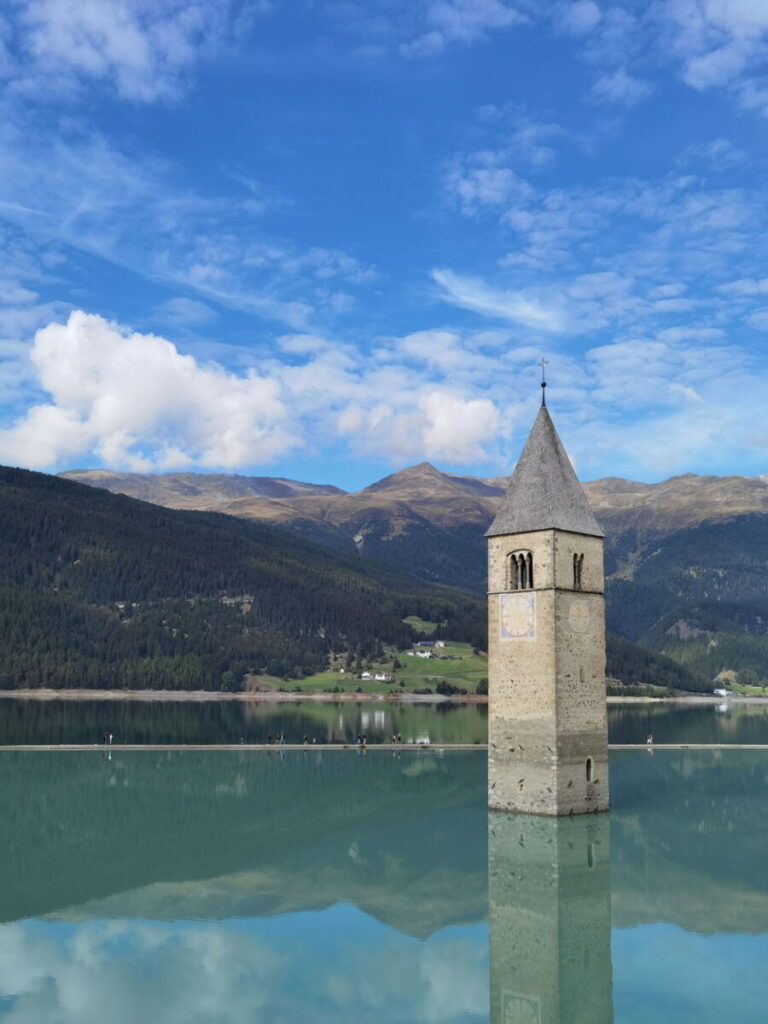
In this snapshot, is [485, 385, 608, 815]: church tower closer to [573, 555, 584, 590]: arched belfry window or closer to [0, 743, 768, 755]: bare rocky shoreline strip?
[573, 555, 584, 590]: arched belfry window

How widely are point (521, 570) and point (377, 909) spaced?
69.3 ft

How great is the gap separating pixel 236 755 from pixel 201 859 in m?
43.6

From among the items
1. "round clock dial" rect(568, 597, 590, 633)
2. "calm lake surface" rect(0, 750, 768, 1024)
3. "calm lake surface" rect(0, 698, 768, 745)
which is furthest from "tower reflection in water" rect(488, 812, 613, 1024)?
"calm lake surface" rect(0, 698, 768, 745)

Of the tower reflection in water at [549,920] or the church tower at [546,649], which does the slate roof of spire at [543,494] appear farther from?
the tower reflection in water at [549,920]

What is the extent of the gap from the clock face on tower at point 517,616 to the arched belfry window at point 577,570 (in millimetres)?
2730

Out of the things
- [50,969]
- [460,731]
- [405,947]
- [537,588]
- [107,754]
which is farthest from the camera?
[460,731]

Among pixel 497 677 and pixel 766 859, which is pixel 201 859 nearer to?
pixel 497 677

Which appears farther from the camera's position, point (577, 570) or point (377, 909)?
point (577, 570)

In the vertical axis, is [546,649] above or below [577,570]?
below

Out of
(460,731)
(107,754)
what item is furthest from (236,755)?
(460,731)

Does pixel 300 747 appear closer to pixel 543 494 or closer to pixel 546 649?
pixel 546 649

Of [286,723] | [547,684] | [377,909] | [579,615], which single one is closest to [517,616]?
[579,615]

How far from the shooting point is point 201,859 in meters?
43.6

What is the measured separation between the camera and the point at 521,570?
170ft
